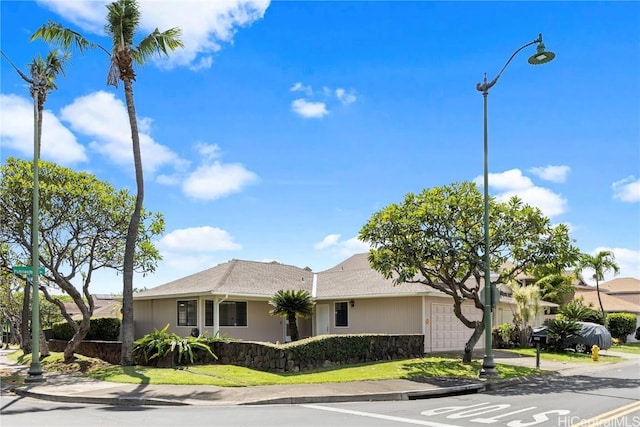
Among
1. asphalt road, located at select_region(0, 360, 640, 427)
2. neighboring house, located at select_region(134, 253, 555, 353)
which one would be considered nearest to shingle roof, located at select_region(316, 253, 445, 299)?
neighboring house, located at select_region(134, 253, 555, 353)

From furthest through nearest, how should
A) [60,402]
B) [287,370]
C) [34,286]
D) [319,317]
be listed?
[319,317] → [287,370] → [34,286] → [60,402]

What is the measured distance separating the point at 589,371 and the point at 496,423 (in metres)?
12.9

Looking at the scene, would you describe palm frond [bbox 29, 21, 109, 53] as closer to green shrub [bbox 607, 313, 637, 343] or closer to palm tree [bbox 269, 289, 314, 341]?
palm tree [bbox 269, 289, 314, 341]

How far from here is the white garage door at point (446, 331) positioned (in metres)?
26.8

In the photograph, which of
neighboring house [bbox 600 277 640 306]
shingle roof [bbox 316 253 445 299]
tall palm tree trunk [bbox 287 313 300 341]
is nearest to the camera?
tall palm tree trunk [bbox 287 313 300 341]

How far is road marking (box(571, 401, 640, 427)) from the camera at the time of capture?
10.7 metres

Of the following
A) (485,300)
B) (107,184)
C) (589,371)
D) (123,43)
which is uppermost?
(123,43)

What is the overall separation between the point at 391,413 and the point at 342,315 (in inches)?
651

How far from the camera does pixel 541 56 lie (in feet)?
54.5

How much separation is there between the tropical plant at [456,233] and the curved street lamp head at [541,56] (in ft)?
17.2

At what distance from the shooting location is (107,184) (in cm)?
2425

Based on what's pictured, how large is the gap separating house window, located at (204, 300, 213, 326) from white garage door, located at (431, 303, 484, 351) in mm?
9992

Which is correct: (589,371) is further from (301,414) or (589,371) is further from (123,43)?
(123,43)

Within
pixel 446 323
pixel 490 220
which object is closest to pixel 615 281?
pixel 446 323
